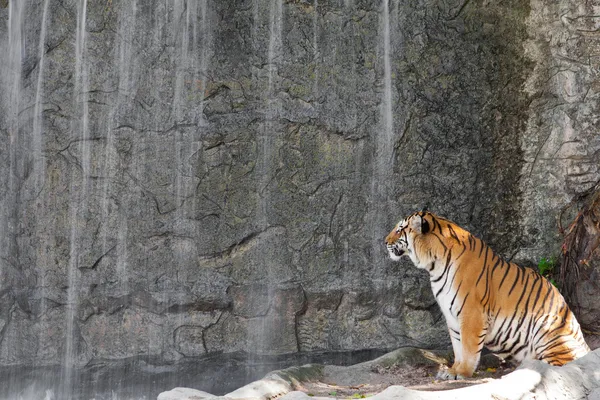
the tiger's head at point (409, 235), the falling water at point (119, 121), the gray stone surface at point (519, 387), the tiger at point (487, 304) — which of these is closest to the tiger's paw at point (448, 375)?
the tiger at point (487, 304)

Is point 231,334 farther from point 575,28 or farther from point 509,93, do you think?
point 575,28

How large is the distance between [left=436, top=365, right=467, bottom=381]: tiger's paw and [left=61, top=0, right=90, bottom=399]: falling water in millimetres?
3521

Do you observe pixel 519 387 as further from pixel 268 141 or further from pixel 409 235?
pixel 268 141

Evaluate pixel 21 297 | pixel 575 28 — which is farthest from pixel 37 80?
pixel 575 28

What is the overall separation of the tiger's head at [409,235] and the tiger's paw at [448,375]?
0.87 meters

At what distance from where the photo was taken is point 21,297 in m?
7.77

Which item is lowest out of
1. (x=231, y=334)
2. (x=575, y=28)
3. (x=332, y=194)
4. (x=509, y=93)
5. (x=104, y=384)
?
(x=104, y=384)

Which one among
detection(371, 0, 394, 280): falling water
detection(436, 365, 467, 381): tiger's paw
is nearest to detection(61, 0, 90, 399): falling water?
detection(371, 0, 394, 280): falling water

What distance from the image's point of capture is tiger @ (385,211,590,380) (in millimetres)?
6254

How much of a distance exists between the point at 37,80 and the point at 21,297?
84.1 inches

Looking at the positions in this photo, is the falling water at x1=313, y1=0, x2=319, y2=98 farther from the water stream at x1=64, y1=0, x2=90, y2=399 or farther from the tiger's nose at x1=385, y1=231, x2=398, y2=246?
the water stream at x1=64, y1=0, x2=90, y2=399

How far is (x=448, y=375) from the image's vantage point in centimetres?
631

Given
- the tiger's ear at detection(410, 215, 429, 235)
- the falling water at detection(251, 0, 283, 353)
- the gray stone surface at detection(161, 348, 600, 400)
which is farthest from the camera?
the falling water at detection(251, 0, 283, 353)

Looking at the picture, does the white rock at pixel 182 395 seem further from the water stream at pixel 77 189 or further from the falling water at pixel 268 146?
the water stream at pixel 77 189
